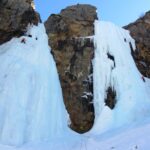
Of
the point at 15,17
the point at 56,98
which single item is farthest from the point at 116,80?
the point at 15,17

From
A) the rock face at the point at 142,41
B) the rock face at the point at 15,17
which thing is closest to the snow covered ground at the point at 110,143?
the rock face at the point at 15,17

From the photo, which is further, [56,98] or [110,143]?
[56,98]

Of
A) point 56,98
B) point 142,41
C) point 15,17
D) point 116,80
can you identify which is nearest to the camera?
point 56,98

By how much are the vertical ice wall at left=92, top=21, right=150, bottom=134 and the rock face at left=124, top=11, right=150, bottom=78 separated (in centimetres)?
67

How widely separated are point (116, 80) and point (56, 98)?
3859 millimetres

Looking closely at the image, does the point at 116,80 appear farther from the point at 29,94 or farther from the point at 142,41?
the point at 29,94

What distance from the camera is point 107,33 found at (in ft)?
69.5

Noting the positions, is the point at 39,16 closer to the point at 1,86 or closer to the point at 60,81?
the point at 60,81

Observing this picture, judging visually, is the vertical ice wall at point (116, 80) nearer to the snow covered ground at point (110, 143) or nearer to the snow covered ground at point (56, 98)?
the snow covered ground at point (56, 98)

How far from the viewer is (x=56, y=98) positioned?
56.1ft

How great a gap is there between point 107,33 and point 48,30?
3.77 metres

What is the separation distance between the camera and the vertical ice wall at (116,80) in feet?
56.0

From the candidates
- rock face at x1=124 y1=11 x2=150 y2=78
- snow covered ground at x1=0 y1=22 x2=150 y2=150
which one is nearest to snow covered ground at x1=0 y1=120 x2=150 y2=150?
snow covered ground at x1=0 y1=22 x2=150 y2=150

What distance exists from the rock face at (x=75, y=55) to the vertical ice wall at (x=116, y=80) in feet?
1.59
